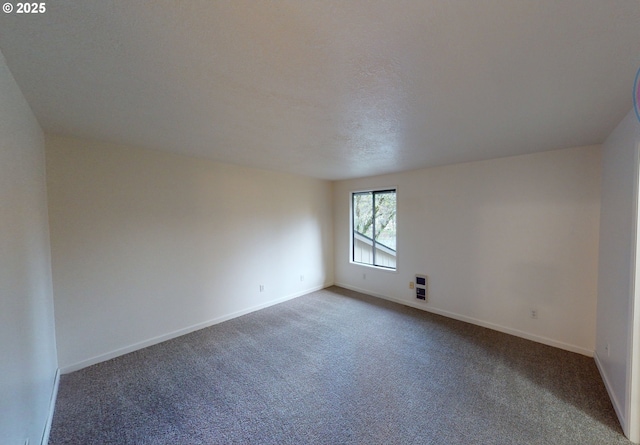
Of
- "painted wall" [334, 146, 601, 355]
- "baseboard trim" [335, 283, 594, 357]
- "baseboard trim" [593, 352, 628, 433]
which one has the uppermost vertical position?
"painted wall" [334, 146, 601, 355]

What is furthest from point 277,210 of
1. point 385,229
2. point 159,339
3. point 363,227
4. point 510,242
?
point 510,242

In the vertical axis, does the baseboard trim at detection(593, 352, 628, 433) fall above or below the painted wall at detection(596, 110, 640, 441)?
below

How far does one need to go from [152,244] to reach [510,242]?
15.0 feet

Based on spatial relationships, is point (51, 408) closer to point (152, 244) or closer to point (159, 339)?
point (159, 339)

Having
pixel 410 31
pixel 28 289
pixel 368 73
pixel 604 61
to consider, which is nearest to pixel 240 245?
pixel 28 289

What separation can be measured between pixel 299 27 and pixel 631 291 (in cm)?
273

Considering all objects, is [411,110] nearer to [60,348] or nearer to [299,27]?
[299,27]

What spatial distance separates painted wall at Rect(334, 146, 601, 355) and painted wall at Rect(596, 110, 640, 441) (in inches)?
7.4

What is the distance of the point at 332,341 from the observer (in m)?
3.00

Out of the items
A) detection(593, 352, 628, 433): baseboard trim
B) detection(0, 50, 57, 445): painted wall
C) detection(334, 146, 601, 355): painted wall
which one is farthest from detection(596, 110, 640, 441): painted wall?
detection(0, 50, 57, 445): painted wall

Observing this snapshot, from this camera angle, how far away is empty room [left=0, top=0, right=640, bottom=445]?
110 cm

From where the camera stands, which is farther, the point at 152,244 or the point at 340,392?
the point at 152,244

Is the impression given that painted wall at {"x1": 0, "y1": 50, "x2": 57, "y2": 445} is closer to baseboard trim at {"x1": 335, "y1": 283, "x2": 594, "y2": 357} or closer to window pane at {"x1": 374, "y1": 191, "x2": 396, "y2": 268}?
baseboard trim at {"x1": 335, "y1": 283, "x2": 594, "y2": 357}

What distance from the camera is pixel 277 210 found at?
431cm
